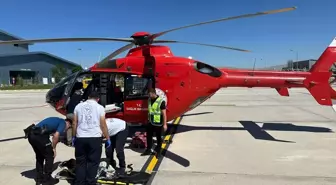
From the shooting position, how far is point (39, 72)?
278 feet

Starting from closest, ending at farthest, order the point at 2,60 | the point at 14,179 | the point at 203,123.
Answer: the point at 14,179, the point at 203,123, the point at 2,60

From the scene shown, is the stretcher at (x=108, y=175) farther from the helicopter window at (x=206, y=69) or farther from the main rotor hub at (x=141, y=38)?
the helicopter window at (x=206, y=69)

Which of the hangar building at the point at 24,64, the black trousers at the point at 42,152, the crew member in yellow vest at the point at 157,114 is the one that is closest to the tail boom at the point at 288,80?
the crew member in yellow vest at the point at 157,114

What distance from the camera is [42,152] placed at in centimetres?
525

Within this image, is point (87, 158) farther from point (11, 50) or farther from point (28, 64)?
point (11, 50)

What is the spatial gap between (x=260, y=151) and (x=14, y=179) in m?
5.56

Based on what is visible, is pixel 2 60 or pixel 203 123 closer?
pixel 203 123

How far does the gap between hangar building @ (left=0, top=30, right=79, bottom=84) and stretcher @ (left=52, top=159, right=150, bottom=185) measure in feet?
250

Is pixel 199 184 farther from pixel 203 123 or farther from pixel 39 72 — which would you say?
pixel 39 72

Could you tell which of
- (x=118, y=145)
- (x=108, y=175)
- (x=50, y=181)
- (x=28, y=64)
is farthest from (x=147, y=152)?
(x=28, y=64)

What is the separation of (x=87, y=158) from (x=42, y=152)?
3.04 ft

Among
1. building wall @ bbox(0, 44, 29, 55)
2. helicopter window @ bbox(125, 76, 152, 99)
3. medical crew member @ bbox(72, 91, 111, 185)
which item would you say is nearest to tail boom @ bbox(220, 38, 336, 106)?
helicopter window @ bbox(125, 76, 152, 99)

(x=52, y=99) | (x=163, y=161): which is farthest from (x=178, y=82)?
(x=52, y=99)

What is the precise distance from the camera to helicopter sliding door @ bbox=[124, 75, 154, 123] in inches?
340
